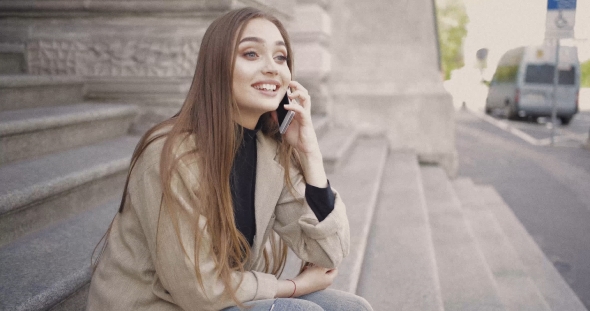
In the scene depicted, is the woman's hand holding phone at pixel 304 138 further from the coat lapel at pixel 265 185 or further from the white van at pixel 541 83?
the white van at pixel 541 83

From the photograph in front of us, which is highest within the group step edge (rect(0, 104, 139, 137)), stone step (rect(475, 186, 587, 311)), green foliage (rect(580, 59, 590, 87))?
step edge (rect(0, 104, 139, 137))

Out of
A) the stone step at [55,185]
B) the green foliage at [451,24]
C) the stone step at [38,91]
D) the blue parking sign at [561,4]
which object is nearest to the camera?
the stone step at [55,185]

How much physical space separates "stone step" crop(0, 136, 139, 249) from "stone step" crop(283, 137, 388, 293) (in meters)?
1.11

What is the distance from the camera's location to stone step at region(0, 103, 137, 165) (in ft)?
9.21

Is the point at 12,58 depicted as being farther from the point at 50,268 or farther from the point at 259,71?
the point at 259,71

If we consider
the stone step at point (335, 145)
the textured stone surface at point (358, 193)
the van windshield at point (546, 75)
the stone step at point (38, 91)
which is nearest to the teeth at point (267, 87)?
the textured stone surface at point (358, 193)

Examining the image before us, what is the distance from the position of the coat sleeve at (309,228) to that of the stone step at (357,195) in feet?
2.90

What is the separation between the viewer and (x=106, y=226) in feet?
8.69

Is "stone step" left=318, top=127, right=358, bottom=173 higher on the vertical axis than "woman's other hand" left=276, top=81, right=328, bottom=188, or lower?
lower

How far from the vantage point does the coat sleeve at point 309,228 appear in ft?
5.65

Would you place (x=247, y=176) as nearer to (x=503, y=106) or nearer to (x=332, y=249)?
(x=332, y=249)

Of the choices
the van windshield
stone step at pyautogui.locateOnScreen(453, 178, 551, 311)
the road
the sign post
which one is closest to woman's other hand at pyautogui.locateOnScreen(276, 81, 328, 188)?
stone step at pyautogui.locateOnScreen(453, 178, 551, 311)

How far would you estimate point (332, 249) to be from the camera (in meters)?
1.74

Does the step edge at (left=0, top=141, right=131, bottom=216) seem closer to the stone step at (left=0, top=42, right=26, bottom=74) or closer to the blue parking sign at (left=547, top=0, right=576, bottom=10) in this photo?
the stone step at (left=0, top=42, right=26, bottom=74)
